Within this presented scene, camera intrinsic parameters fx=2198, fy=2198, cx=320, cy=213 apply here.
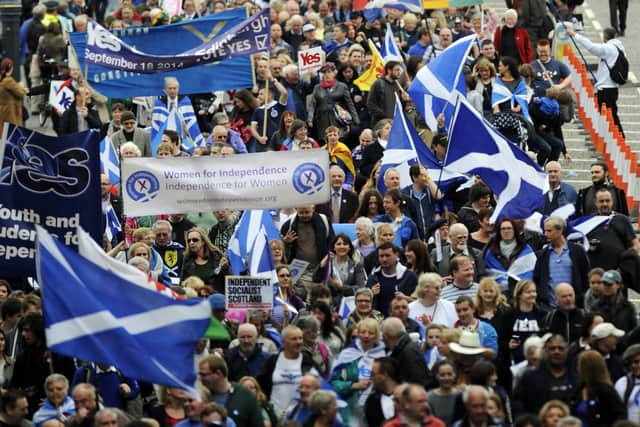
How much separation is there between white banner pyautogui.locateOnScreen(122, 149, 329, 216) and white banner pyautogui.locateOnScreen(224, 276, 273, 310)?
1452 millimetres

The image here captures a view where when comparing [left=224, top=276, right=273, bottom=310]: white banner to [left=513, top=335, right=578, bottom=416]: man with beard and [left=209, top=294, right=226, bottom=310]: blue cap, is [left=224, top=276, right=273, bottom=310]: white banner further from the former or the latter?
[left=513, top=335, right=578, bottom=416]: man with beard

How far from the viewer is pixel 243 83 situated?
89.2 ft

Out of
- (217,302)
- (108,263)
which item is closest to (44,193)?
(217,302)

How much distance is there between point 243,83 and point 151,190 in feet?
22.4

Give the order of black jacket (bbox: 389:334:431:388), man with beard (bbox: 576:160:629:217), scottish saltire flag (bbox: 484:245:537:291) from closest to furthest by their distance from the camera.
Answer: black jacket (bbox: 389:334:431:388) → scottish saltire flag (bbox: 484:245:537:291) → man with beard (bbox: 576:160:629:217)

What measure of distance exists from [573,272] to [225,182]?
3301 millimetres

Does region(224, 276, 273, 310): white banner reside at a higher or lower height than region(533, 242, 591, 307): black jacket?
higher

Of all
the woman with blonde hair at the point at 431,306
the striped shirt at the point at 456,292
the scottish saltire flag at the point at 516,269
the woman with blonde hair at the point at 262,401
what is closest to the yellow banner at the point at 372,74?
the scottish saltire flag at the point at 516,269

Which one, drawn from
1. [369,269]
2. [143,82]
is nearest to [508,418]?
[369,269]

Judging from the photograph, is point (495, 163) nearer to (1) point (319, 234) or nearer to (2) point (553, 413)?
(1) point (319, 234)

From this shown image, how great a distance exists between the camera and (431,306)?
60.9 ft

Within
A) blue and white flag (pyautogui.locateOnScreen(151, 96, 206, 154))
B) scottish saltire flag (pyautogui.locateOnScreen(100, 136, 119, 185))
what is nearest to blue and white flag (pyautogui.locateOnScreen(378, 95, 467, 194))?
scottish saltire flag (pyautogui.locateOnScreen(100, 136, 119, 185))

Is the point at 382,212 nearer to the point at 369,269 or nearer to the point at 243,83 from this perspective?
the point at 369,269

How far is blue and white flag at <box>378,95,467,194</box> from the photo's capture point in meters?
22.9
